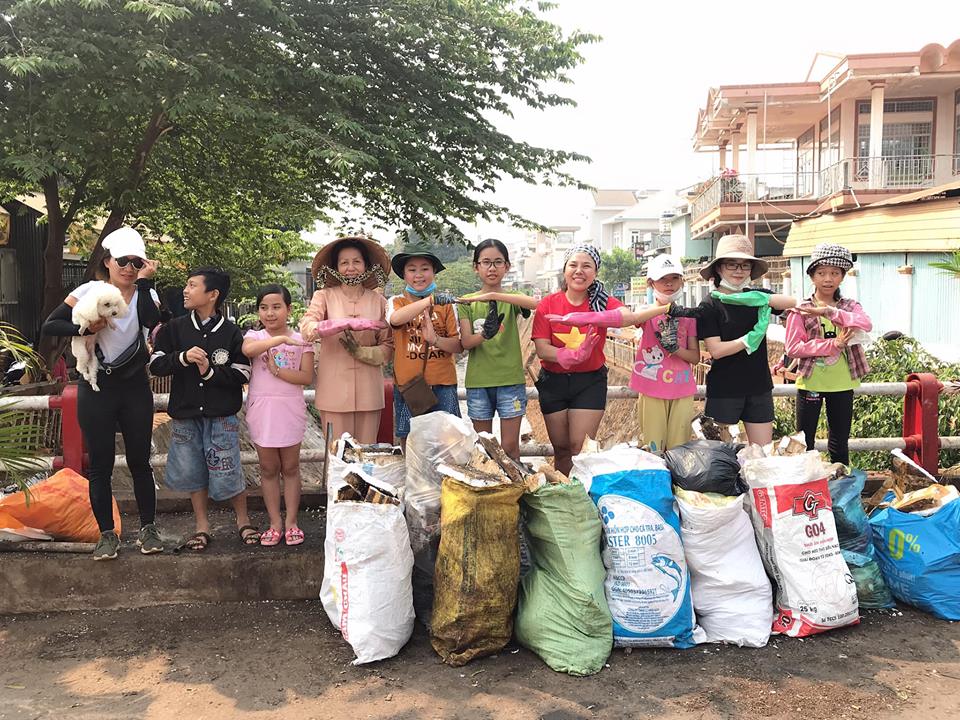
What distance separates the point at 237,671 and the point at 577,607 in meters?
1.48

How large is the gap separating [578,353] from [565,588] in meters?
1.28

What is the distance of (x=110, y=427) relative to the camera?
12.7 ft

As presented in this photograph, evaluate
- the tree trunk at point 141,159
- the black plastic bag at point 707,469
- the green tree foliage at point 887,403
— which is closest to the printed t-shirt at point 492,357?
the black plastic bag at point 707,469

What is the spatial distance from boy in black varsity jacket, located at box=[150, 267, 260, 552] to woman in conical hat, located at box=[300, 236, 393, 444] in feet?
1.45

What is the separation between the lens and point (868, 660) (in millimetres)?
3252

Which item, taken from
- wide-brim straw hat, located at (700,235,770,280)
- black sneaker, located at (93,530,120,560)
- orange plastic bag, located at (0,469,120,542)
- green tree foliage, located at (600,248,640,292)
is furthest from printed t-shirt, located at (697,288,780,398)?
green tree foliage, located at (600,248,640,292)

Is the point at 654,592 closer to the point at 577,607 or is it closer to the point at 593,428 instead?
the point at 577,607

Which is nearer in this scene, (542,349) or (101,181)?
(542,349)

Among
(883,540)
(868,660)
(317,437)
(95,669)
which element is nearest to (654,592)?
(868,660)

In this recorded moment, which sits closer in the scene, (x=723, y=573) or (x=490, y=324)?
(x=723, y=573)

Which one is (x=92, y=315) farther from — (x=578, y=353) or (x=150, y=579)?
(x=578, y=353)

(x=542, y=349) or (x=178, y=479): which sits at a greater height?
(x=542, y=349)

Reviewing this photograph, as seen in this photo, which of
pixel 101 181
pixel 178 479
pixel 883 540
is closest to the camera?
pixel 883 540

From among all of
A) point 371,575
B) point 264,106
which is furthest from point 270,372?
point 264,106
